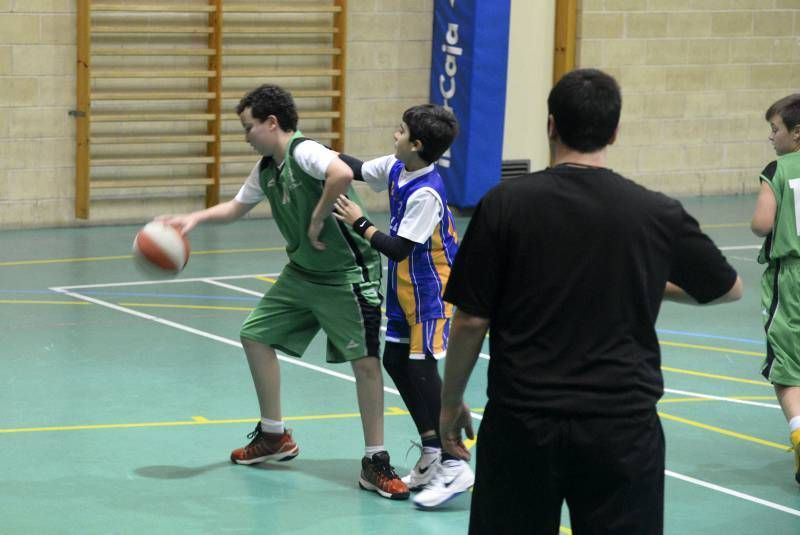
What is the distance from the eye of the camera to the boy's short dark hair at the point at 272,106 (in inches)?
223

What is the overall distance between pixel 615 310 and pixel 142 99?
9.80 meters

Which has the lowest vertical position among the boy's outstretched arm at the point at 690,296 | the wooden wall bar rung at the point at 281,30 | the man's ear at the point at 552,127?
the boy's outstretched arm at the point at 690,296

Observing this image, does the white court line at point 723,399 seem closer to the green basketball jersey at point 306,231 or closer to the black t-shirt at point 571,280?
the green basketball jersey at point 306,231

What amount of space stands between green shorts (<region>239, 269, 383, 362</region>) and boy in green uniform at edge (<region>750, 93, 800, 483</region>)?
162 centimetres

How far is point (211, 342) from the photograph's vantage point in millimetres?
8352

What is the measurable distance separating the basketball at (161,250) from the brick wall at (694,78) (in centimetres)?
928

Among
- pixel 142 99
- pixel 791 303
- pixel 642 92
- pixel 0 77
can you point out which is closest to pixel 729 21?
pixel 642 92

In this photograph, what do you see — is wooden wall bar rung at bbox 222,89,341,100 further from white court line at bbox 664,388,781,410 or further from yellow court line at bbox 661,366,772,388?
white court line at bbox 664,388,781,410

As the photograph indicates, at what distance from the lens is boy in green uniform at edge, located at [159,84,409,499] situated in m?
5.64

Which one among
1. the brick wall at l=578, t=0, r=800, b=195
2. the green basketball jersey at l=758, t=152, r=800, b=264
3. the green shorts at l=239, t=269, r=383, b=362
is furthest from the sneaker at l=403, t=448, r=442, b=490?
the brick wall at l=578, t=0, r=800, b=195

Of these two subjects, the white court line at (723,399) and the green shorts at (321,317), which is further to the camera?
the white court line at (723,399)

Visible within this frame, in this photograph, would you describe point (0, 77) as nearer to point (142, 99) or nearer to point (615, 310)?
point (142, 99)

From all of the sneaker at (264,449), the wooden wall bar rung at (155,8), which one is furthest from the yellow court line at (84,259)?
the sneaker at (264,449)

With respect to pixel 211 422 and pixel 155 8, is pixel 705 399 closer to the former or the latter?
pixel 211 422
